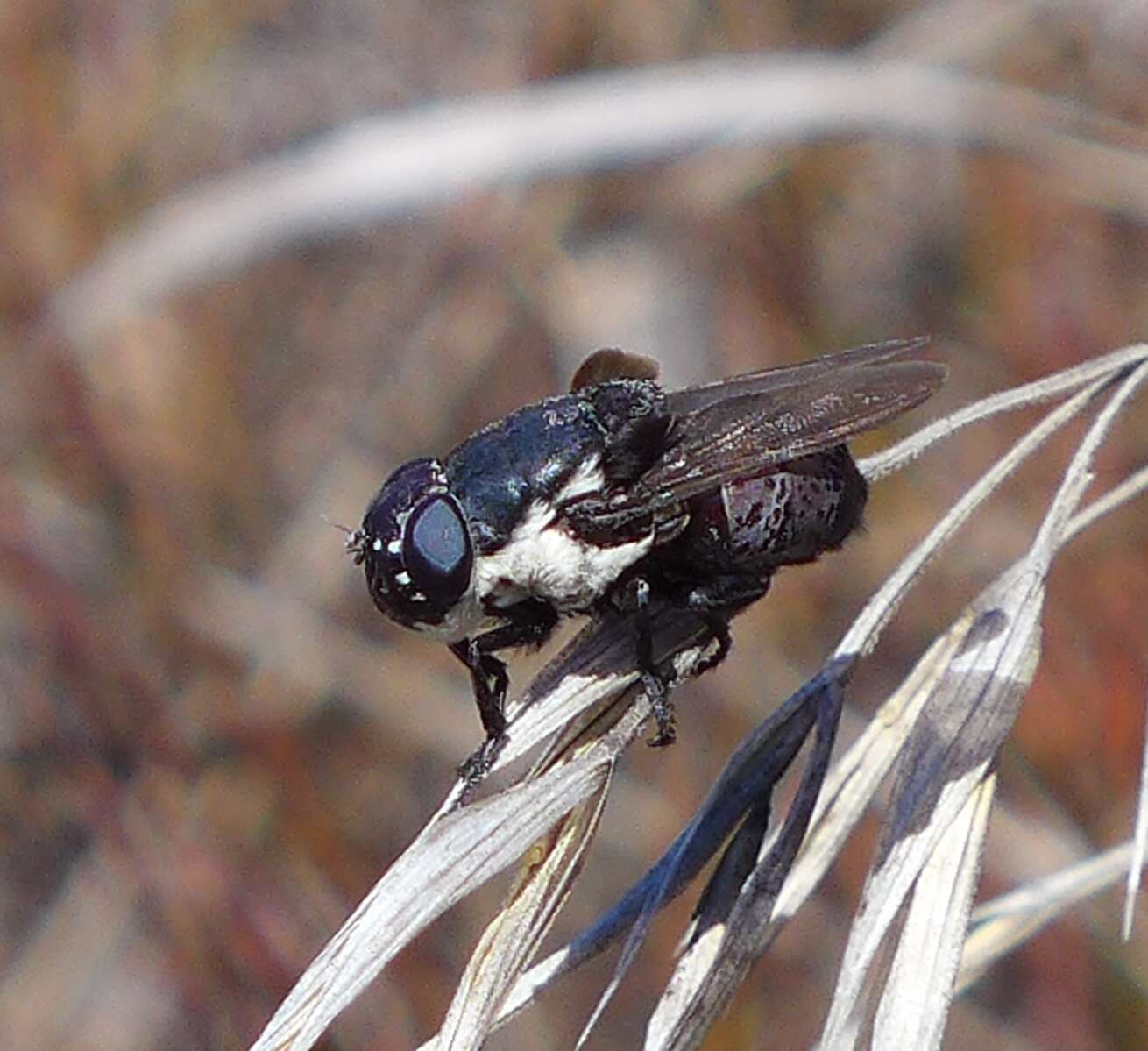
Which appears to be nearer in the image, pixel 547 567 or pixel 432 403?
pixel 547 567

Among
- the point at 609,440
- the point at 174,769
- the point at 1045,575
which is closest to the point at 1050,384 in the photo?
the point at 1045,575

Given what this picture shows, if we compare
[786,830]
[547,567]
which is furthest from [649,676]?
[547,567]

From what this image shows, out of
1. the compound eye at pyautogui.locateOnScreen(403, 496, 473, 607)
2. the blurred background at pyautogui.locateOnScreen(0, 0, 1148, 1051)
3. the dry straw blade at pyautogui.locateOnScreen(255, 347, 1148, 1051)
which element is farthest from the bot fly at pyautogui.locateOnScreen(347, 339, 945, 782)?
the blurred background at pyautogui.locateOnScreen(0, 0, 1148, 1051)

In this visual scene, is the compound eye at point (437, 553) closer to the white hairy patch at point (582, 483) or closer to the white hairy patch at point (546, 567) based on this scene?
the white hairy patch at point (546, 567)

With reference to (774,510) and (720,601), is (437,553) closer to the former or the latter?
(720,601)

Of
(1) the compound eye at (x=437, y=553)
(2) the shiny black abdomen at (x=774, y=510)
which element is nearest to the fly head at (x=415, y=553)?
(1) the compound eye at (x=437, y=553)

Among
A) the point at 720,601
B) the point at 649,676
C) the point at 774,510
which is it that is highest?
the point at 774,510
